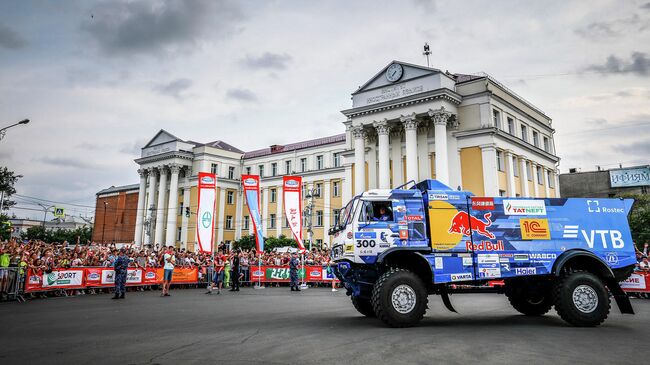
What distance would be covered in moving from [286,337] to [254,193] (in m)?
19.1

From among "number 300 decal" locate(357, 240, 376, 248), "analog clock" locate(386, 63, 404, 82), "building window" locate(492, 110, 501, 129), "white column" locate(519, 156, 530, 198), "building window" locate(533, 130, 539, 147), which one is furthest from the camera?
"building window" locate(533, 130, 539, 147)

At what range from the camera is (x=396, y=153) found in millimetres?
42844

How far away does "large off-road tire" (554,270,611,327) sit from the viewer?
945cm

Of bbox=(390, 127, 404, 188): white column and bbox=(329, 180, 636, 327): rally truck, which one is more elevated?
bbox=(390, 127, 404, 188): white column

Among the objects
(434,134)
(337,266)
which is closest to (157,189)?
(434,134)

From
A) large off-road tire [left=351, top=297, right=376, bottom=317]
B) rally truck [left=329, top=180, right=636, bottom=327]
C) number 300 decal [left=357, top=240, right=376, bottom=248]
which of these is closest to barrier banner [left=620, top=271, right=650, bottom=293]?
rally truck [left=329, top=180, right=636, bottom=327]

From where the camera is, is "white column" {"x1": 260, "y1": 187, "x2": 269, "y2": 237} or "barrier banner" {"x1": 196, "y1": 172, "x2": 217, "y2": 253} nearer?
"barrier banner" {"x1": 196, "y1": 172, "x2": 217, "y2": 253}

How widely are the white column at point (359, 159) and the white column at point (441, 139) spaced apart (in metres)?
7.86

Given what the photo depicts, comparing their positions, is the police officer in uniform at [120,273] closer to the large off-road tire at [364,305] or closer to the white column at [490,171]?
the large off-road tire at [364,305]

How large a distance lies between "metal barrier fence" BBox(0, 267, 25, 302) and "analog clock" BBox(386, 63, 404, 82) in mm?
33936

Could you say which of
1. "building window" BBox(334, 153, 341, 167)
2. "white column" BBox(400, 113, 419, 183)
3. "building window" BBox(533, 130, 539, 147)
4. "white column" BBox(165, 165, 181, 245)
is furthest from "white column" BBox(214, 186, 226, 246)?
"building window" BBox(533, 130, 539, 147)

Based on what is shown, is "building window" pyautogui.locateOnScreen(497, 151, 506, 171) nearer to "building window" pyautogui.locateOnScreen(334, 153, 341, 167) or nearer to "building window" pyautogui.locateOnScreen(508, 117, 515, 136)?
"building window" pyautogui.locateOnScreen(508, 117, 515, 136)

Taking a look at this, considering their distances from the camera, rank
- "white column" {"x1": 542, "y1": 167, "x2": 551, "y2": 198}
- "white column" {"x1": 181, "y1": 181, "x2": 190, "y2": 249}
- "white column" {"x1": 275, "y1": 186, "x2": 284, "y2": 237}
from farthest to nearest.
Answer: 1. "white column" {"x1": 181, "y1": 181, "x2": 190, "y2": 249}
2. "white column" {"x1": 275, "y1": 186, "x2": 284, "y2": 237}
3. "white column" {"x1": 542, "y1": 167, "x2": 551, "y2": 198}

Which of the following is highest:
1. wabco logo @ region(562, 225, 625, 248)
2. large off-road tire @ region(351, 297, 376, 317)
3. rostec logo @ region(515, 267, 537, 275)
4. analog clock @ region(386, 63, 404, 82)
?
analog clock @ region(386, 63, 404, 82)
